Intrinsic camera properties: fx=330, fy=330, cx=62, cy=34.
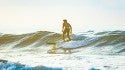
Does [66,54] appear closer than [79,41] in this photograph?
Yes

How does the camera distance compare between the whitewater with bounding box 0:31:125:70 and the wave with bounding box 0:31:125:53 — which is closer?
the whitewater with bounding box 0:31:125:70

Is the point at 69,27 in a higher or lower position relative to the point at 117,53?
higher

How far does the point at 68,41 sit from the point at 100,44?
299cm

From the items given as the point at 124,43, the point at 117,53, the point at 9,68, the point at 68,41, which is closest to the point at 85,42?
the point at 68,41

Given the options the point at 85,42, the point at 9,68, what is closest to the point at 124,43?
the point at 85,42

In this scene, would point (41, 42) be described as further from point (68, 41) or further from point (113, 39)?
point (113, 39)

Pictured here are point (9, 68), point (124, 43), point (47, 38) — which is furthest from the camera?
point (47, 38)

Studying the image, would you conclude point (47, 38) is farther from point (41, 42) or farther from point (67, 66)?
point (67, 66)

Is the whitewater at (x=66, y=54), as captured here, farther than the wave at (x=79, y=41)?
No

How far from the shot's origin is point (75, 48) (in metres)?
24.7

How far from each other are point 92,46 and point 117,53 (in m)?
4.47

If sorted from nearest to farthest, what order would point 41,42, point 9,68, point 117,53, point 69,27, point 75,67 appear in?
point 9,68, point 75,67, point 117,53, point 69,27, point 41,42

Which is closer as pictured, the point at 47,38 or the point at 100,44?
the point at 100,44

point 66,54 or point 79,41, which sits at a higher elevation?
point 79,41
